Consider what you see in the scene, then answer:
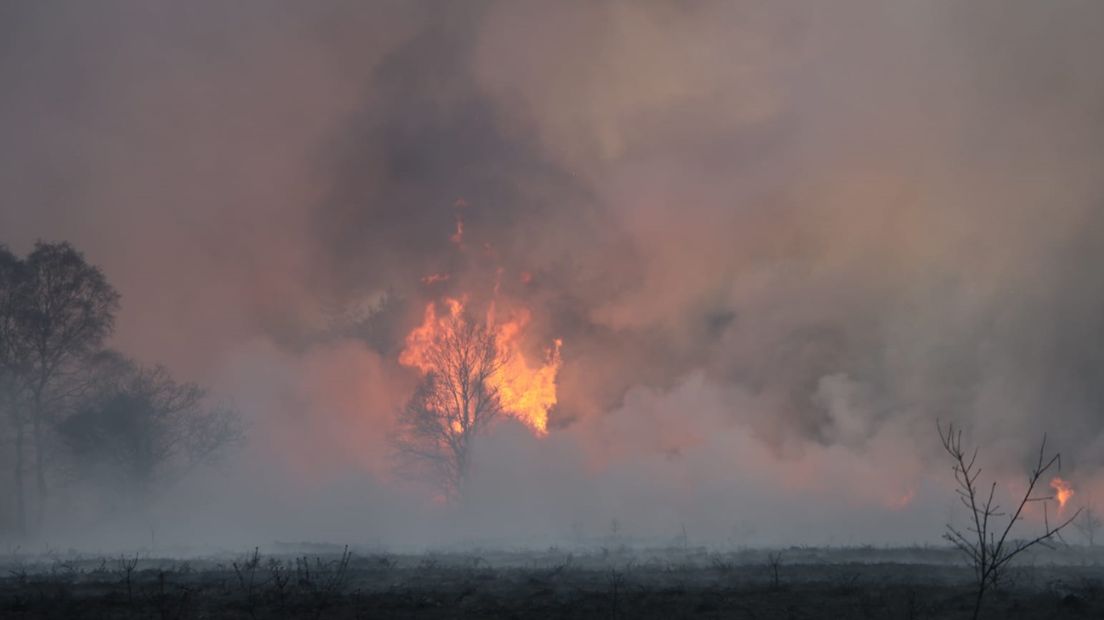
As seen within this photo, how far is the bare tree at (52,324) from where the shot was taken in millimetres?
43469

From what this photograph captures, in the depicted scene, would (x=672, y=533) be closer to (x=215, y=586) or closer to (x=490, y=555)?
(x=490, y=555)

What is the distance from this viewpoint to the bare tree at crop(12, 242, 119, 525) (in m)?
43.5

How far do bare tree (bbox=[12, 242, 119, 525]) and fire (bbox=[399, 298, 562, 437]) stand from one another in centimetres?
2015

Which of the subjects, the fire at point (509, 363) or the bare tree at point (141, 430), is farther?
the fire at point (509, 363)

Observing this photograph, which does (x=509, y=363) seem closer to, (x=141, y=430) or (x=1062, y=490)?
(x=141, y=430)

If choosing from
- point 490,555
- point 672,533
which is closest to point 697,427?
point 672,533

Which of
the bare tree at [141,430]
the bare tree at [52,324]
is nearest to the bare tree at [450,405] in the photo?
the bare tree at [141,430]

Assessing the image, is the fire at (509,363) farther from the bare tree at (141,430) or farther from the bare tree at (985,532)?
the bare tree at (985,532)

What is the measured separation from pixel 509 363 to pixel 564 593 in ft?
123

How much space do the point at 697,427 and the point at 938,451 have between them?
1590 centimetres

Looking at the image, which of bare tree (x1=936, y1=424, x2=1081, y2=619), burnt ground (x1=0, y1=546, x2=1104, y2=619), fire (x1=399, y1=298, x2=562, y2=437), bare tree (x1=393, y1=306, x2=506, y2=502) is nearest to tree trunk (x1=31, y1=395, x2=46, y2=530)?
burnt ground (x1=0, y1=546, x2=1104, y2=619)

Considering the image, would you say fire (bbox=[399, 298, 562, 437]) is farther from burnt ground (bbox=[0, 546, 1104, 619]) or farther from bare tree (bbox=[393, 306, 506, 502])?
burnt ground (bbox=[0, 546, 1104, 619])

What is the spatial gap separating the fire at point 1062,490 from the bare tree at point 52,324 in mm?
57763

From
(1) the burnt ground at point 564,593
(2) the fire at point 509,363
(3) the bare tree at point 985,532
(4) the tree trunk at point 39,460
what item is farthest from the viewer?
(2) the fire at point 509,363
